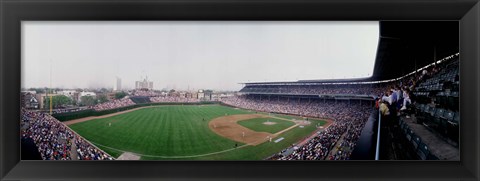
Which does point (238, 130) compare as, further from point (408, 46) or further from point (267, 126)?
point (408, 46)

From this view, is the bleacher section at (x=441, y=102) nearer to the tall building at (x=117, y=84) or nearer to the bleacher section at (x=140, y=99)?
the bleacher section at (x=140, y=99)

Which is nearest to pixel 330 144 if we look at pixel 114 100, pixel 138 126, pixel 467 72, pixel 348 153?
pixel 348 153

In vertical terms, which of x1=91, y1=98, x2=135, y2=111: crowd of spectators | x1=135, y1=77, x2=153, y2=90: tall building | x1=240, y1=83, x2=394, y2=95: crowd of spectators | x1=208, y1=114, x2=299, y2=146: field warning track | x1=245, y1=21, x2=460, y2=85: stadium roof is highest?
x1=245, y1=21, x2=460, y2=85: stadium roof

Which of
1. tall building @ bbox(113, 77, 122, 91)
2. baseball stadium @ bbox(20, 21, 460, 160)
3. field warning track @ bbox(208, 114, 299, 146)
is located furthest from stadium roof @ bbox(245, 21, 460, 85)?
tall building @ bbox(113, 77, 122, 91)

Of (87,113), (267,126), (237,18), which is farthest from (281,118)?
(87,113)

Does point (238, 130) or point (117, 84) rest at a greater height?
point (117, 84)

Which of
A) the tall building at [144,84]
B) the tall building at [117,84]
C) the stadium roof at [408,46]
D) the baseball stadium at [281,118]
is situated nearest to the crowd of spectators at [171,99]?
the baseball stadium at [281,118]

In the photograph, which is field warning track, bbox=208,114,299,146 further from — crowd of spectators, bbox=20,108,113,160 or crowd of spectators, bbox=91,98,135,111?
crowd of spectators, bbox=20,108,113,160
